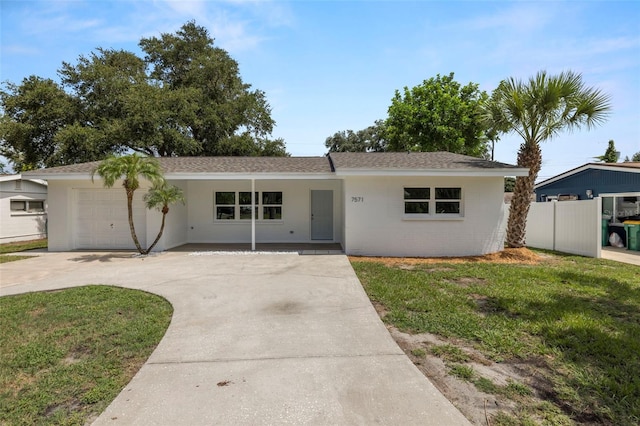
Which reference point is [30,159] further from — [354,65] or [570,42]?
[570,42]

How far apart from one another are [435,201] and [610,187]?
33.0 ft

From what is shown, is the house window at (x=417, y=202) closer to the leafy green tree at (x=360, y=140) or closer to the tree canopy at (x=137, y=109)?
the tree canopy at (x=137, y=109)

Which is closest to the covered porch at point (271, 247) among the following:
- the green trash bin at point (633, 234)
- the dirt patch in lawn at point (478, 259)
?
the dirt patch in lawn at point (478, 259)

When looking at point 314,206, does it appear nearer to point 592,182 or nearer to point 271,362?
point 271,362

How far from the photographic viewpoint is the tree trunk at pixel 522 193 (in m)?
10.9

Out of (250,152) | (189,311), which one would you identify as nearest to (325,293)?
(189,311)

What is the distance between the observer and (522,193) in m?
11.0

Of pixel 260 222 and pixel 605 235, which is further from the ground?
pixel 260 222

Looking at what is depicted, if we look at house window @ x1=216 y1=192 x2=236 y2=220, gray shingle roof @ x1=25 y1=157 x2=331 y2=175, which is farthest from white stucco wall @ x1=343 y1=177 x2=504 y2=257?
house window @ x1=216 y1=192 x2=236 y2=220

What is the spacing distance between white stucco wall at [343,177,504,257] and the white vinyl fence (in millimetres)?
2673

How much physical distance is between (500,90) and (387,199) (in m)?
5.00

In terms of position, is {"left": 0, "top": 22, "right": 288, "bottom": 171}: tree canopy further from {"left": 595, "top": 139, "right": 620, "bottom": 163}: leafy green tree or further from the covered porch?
{"left": 595, "top": 139, "right": 620, "bottom": 163}: leafy green tree

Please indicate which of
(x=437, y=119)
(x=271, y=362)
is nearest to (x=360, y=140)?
(x=437, y=119)

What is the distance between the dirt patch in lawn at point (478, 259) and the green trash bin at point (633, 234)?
4.60 m
